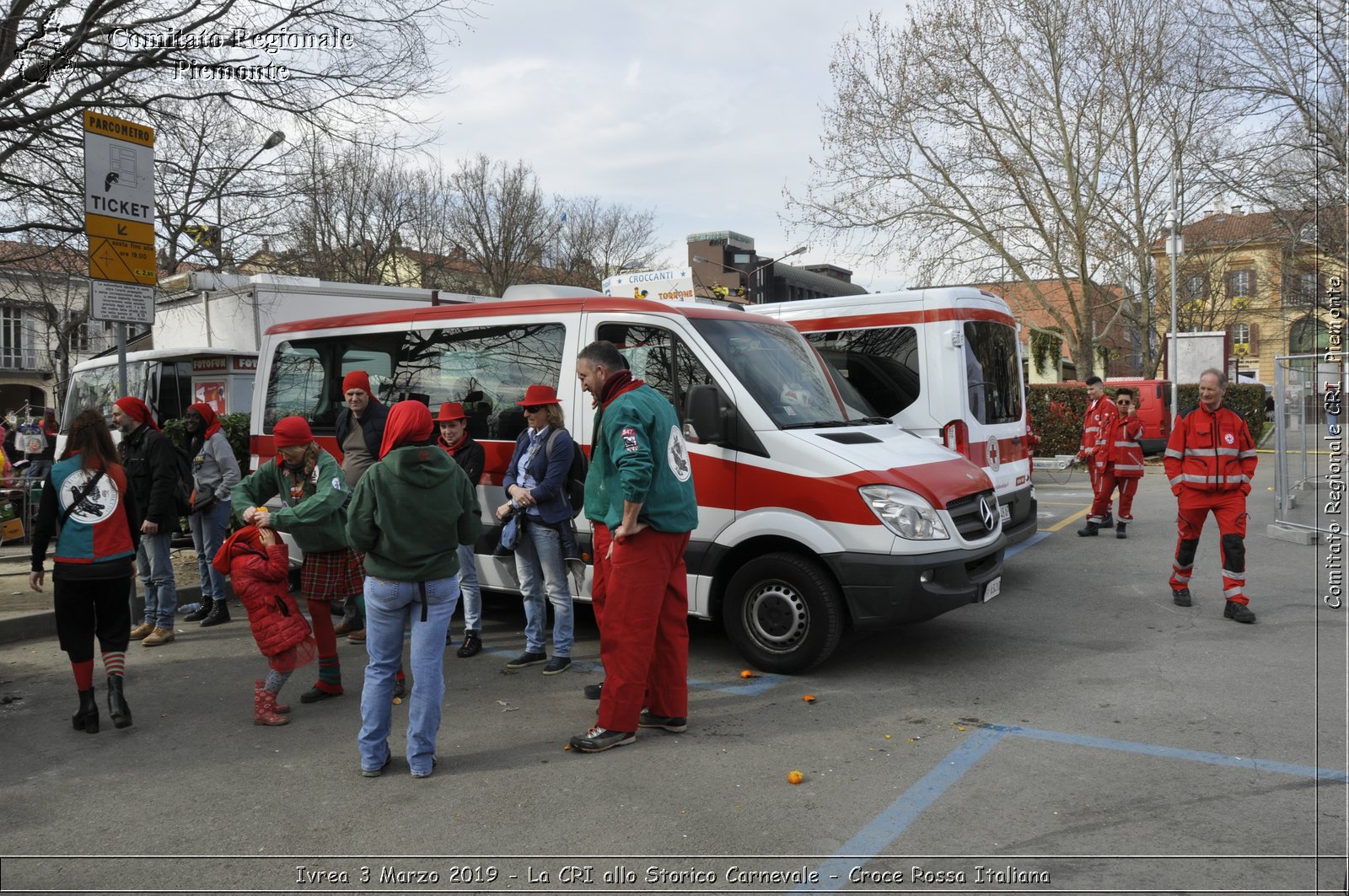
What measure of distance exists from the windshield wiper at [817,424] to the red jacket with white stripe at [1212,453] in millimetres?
2874

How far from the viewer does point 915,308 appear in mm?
8156

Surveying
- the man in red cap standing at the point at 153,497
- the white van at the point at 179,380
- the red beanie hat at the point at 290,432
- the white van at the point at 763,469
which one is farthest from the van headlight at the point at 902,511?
the white van at the point at 179,380

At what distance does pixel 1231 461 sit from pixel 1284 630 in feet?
4.26

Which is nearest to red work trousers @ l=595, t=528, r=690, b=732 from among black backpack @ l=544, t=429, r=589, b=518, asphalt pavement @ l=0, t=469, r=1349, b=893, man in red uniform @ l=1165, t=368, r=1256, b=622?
asphalt pavement @ l=0, t=469, r=1349, b=893

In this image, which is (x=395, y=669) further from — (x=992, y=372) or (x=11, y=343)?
(x=11, y=343)

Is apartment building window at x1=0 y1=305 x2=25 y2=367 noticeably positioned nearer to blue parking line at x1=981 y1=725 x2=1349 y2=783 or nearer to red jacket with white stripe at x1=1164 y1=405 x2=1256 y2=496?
red jacket with white stripe at x1=1164 y1=405 x2=1256 y2=496

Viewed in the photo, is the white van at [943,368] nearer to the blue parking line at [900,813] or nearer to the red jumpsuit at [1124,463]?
the red jumpsuit at [1124,463]

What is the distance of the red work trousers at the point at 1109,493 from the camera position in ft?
37.1

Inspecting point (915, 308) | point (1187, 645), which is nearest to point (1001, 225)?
point (915, 308)

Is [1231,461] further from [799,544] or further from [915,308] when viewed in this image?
[799,544]

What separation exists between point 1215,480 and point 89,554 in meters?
7.69

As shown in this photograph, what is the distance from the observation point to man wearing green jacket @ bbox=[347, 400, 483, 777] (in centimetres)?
435

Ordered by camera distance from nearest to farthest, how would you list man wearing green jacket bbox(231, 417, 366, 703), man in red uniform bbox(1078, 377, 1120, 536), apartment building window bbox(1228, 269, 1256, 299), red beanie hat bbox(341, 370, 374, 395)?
1. man wearing green jacket bbox(231, 417, 366, 703)
2. red beanie hat bbox(341, 370, 374, 395)
3. man in red uniform bbox(1078, 377, 1120, 536)
4. apartment building window bbox(1228, 269, 1256, 299)

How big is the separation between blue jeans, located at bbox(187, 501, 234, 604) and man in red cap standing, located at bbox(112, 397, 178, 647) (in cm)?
54
